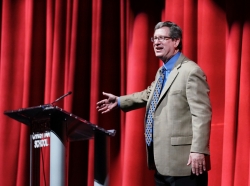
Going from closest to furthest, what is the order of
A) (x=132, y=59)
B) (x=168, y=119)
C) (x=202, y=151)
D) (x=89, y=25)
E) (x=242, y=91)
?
(x=202, y=151) → (x=168, y=119) → (x=242, y=91) → (x=132, y=59) → (x=89, y=25)

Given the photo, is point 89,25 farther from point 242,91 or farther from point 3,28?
point 242,91

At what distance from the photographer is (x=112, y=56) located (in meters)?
3.78

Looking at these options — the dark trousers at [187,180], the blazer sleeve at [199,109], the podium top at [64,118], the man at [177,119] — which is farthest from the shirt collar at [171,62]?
the dark trousers at [187,180]

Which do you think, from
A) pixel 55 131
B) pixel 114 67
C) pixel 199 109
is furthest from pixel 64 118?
pixel 114 67

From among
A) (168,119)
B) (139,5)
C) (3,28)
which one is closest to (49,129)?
(168,119)

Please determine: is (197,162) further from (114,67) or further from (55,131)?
(114,67)

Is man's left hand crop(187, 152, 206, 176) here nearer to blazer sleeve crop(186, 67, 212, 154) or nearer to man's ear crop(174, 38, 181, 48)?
blazer sleeve crop(186, 67, 212, 154)

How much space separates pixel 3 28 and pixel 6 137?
2.94ft

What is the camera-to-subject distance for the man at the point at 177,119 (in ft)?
7.52

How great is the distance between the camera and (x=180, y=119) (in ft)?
7.86

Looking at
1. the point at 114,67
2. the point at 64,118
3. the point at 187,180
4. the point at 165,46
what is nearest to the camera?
the point at 187,180

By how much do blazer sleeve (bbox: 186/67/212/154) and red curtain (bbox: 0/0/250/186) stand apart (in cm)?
74

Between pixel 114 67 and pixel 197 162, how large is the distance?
5.46ft

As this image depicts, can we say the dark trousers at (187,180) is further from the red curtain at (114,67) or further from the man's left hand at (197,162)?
the red curtain at (114,67)
